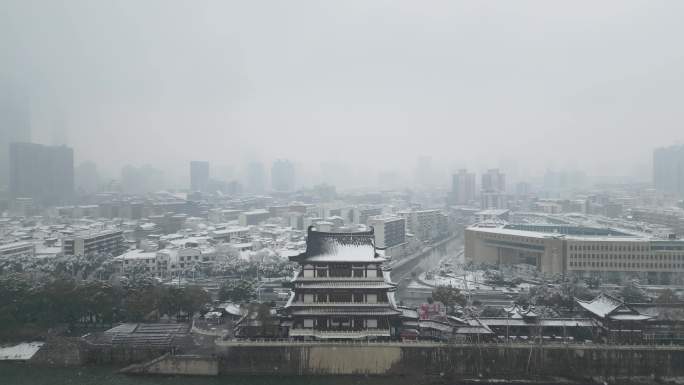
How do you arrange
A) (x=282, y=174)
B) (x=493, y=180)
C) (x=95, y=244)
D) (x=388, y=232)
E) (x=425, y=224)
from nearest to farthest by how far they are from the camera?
(x=95, y=244) < (x=388, y=232) < (x=425, y=224) < (x=493, y=180) < (x=282, y=174)

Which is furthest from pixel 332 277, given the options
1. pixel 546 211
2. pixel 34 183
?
pixel 34 183

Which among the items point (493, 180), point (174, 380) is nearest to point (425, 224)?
point (174, 380)

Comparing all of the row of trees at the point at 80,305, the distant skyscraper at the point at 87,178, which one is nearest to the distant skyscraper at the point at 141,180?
the distant skyscraper at the point at 87,178

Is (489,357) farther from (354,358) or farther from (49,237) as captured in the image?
(49,237)

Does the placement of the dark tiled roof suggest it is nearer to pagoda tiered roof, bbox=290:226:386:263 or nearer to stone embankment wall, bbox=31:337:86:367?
pagoda tiered roof, bbox=290:226:386:263

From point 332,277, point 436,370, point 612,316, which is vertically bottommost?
point 436,370

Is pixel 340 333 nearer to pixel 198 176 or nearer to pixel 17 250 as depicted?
pixel 17 250
